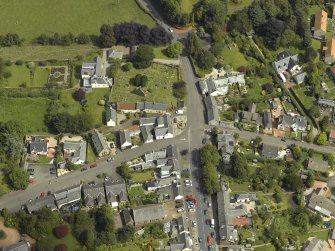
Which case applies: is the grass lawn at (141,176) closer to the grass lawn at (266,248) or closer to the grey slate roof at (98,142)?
the grey slate roof at (98,142)

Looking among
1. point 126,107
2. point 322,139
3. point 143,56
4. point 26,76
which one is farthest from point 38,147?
point 322,139

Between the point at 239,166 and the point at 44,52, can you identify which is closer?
the point at 239,166

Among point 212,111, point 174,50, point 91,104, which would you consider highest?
point 174,50

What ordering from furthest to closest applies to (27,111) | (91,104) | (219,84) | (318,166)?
(219,84) < (91,104) < (27,111) < (318,166)

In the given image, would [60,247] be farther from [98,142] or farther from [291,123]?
[291,123]

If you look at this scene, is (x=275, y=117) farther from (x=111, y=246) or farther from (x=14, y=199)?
(x=14, y=199)

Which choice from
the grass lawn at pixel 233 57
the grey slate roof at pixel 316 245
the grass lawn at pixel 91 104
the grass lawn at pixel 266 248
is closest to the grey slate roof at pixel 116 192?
the grass lawn at pixel 91 104

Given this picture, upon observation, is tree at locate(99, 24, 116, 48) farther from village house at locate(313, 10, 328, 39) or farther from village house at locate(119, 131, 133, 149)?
village house at locate(313, 10, 328, 39)

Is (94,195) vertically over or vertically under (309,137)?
under
